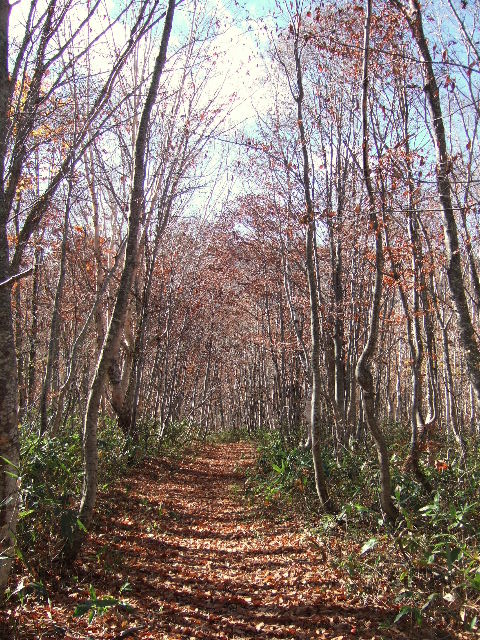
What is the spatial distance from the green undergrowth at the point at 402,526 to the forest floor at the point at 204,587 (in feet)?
0.53

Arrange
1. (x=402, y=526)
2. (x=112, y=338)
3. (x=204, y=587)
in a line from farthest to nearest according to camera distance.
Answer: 1. (x=402, y=526)
2. (x=112, y=338)
3. (x=204, y=587)

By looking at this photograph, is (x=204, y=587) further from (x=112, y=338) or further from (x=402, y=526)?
(x=112, y=338)

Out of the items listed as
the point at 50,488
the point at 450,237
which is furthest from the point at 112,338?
the point at 450,237

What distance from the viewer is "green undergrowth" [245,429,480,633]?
3740 millimetres

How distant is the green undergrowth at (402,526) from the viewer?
374 cm

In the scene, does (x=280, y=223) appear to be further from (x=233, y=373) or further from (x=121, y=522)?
(x=233, y=373)

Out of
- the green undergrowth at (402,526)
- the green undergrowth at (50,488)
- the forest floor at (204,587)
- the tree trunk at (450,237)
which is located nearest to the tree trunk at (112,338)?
the green undergrowth at (50,488)

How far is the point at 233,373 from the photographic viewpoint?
29859 mm

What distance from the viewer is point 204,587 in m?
4.53

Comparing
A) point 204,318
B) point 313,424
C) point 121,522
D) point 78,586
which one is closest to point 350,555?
point 313,424

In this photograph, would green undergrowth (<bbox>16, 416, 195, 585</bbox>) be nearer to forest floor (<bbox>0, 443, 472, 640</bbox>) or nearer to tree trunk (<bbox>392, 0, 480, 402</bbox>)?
forest floor (<bbox>0, 443, 472, 640</bbox>)

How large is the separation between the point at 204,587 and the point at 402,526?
2440 millimetres

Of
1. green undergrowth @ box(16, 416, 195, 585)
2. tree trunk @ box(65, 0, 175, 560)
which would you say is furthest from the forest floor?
tree trunk @ box(65, 0, 175, 560)

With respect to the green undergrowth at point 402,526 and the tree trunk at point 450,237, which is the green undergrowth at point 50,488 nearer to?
the green undergrowth at point 402,526
